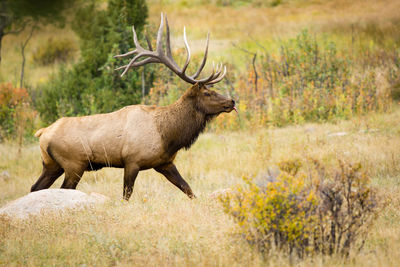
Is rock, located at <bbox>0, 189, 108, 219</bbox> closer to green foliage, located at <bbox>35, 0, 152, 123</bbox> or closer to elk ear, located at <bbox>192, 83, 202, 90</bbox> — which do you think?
elk ear, located at <bbox>192, 83, 202, 90</bbox>

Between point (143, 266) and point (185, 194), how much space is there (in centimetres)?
318

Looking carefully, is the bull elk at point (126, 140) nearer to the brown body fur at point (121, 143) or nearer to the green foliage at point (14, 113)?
the brown body fur at point (121, 143)

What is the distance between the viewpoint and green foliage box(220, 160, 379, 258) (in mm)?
3982

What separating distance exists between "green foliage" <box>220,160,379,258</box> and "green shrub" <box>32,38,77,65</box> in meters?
25.5

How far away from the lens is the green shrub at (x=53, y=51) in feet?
91.7

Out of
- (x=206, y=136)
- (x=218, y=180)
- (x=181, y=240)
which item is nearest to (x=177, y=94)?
(x=206, y=136)

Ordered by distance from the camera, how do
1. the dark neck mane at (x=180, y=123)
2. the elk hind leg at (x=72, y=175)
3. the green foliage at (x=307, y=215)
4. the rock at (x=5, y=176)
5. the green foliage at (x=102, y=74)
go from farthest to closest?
the green foliage at (x=102, y=74) < the rock at (x=5, y=176) < the dark neck mane at (x=180, y=123) < the elk hind leg at (x=72, y=175) < the green foliage at (x=307, y=215)

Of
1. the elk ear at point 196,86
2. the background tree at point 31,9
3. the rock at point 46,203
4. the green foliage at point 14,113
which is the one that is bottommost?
the green foliage at point 14,113

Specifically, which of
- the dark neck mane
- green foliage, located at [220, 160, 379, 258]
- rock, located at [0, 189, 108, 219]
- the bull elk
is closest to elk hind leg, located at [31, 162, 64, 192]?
the bull elk

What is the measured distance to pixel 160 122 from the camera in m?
6.95

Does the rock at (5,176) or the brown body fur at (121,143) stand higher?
the brown body fur at (121,143)

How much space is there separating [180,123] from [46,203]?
2.41m

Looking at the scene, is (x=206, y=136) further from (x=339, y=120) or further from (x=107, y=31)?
(x=107, y=31)

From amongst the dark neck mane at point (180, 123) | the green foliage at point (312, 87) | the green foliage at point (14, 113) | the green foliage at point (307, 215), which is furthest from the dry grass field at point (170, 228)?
the green foliage at point (14, 113)
